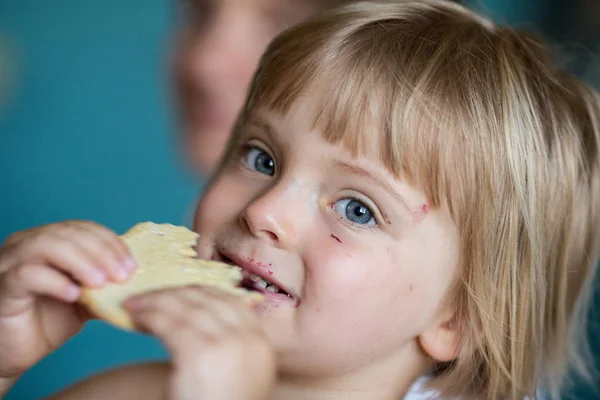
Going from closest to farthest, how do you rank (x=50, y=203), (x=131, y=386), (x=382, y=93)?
1. (x=382, y=93)
2. (x=131, y=386)
3. (x=50, y=203)

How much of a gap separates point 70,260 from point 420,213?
1.39 ft

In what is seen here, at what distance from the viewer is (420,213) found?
3.17ft

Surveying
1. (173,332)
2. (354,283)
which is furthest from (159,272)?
(354,283)

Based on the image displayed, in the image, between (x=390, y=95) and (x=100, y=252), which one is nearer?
(x=100, y=252)

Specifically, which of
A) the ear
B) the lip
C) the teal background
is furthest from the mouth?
the teal background

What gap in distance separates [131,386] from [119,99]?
1.15 meters

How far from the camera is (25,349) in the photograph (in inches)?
36.5

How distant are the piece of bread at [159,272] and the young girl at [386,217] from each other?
2 cm

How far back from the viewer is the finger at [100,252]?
0.82 m

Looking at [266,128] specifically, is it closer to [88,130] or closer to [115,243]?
[115,243]

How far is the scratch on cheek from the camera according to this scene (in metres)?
0.97

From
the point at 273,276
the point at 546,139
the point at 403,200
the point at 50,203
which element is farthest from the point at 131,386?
the point at 50,203

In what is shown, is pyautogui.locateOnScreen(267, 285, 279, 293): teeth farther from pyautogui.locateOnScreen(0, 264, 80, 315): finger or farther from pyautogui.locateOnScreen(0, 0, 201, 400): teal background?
pyautogui.locateOnScreen(0, 0, 201, 400): teal background

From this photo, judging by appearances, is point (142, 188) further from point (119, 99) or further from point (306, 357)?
point (306, 357)
